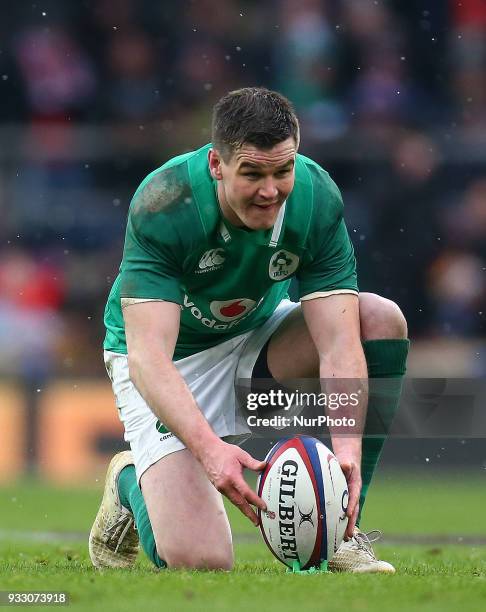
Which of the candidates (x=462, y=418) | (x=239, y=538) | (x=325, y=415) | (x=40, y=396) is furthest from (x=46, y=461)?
(x=325, y=415)

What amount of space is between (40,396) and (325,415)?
6.52 meters

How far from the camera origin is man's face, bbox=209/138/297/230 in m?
5.05

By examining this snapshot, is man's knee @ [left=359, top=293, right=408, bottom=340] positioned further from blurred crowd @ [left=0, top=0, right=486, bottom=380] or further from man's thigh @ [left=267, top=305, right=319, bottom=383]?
blurred crowd @ [left=0, top=0, right=486, bottom=380]

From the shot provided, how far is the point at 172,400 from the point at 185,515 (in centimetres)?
64

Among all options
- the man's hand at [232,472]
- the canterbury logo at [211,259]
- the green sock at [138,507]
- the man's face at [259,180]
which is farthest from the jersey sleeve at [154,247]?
the green sock at [138,507]

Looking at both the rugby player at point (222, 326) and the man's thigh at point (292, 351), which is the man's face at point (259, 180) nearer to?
the rugby player at point (222, 326)

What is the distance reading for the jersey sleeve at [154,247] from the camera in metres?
5.31

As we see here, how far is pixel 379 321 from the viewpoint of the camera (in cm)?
574

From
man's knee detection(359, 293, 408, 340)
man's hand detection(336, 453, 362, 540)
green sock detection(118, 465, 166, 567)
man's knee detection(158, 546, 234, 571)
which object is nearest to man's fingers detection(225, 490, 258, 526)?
man's hand detection(336, 453, 362, 540)

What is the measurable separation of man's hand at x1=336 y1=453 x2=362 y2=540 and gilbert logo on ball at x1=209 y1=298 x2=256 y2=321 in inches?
34.8

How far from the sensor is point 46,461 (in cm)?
1209

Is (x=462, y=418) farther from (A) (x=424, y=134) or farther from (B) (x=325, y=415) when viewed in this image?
(B) (x=325, y=415)


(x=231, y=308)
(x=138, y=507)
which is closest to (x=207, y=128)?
(x=231, y=308)

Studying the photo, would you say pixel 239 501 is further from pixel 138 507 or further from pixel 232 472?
pixel 138 507
